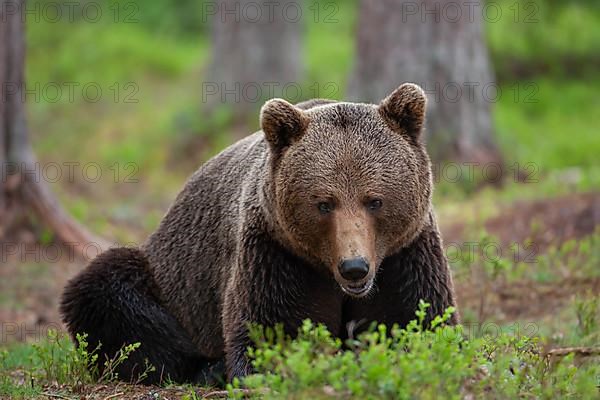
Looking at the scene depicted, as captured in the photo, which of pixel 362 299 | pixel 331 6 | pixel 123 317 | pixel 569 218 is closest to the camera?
pixel 362 299

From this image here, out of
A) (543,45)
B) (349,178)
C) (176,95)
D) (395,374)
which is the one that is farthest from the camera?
(176,95)

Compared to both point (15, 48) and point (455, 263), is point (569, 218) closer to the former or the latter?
point (455, 263)

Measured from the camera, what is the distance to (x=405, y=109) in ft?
17.3

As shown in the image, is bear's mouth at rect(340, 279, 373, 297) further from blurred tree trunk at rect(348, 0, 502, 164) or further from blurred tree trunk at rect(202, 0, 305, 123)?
blurred tree trunk at rect(202, 0, 305, 123)

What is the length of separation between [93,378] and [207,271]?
37.8 inches

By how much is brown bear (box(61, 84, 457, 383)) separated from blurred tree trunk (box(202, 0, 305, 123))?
10.9 metres

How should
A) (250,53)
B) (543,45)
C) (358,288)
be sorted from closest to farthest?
(358,288) → (250,53) → (543,45)

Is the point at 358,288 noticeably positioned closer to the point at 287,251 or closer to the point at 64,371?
the point at 287,251

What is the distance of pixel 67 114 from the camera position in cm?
2028

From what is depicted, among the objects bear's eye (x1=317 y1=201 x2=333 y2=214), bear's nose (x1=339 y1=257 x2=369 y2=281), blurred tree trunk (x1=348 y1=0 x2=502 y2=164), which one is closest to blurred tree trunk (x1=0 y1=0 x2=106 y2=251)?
blurred tree trunk (x1=348 y1=0 x2=502 y2=164)

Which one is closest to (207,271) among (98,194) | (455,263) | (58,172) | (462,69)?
(455,263)

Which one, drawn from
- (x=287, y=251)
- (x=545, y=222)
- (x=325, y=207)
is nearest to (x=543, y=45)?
(x=545, y=222)

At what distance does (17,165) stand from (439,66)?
5.59m

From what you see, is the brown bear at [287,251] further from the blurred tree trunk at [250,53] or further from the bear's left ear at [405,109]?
the blurred tree trunk at [250,53]
